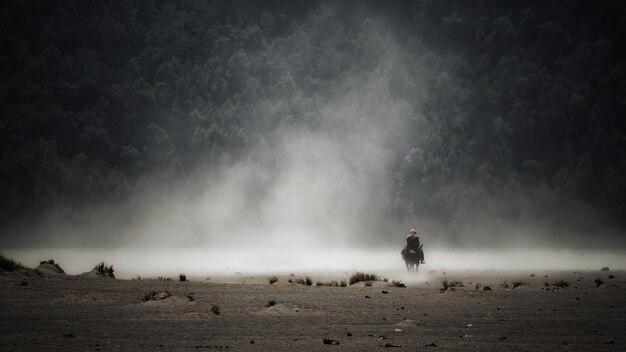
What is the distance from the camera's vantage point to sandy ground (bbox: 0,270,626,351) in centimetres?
1577

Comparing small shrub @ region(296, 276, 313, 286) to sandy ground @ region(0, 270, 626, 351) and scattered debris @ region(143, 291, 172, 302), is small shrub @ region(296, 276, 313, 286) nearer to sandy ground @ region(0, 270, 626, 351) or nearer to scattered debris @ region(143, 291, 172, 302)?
sandy ground @ region(0, 270, 626, 351)

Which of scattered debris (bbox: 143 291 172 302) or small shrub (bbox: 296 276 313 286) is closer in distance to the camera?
scattered debris (bbox: 143 291 172 302)

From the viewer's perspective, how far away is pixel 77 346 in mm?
15258

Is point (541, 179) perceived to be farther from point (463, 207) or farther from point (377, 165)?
point (377, 165)

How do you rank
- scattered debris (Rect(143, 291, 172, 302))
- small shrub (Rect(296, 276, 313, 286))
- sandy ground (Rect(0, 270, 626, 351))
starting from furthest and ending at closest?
small shrub (Rect(296, 276, 313, 286)) < scattered debris (Rect(143, 291, 172, 302)) < sandy ground (Rect(0, 270, 626, 351))


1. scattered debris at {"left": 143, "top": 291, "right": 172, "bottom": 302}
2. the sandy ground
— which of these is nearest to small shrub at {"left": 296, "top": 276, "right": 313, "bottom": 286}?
the sandy ground

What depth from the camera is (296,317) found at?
1986cm

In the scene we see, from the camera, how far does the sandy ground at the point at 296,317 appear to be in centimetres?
1577

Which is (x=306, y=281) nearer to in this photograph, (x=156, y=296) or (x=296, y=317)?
(x=156, y=296)

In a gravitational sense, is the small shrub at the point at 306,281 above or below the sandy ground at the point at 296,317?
above

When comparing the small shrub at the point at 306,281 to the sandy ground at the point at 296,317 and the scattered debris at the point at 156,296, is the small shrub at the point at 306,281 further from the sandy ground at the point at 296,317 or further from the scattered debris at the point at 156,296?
the scattered debris at the point at 156,296

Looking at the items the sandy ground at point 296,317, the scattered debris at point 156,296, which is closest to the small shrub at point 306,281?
the sandy ground at point 296,317

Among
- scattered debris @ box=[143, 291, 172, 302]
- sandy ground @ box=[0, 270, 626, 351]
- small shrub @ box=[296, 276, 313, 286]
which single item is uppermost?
small shrub @ box=[296, 276, 313, 286]

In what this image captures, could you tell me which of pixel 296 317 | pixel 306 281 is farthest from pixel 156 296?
pixel 306 281
